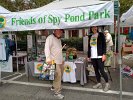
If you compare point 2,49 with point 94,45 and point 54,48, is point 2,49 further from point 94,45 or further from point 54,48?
point 94,45

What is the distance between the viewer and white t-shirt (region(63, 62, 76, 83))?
609cm

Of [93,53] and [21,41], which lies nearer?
[93,53]

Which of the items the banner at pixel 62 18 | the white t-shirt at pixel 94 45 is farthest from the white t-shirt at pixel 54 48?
the white t-shirt at pixel 94 45

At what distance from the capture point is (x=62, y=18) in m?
5.08

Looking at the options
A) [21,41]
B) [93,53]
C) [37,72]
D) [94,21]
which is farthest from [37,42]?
[21,41]

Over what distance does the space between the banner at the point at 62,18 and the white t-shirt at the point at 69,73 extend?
1471mm

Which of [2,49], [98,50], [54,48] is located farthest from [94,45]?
[2,49]

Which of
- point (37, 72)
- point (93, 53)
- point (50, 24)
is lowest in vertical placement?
point (37, 72)

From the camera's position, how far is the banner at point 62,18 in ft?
15.3

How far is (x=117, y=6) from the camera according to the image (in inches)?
178

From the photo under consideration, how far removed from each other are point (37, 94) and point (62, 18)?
218 centimetres

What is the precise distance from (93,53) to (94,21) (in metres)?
1.06

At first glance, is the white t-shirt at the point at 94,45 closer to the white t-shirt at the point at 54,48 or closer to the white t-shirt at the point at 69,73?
the white t-shirt at the point at 69,73

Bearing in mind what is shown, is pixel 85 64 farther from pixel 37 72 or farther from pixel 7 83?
pixel 7 83
